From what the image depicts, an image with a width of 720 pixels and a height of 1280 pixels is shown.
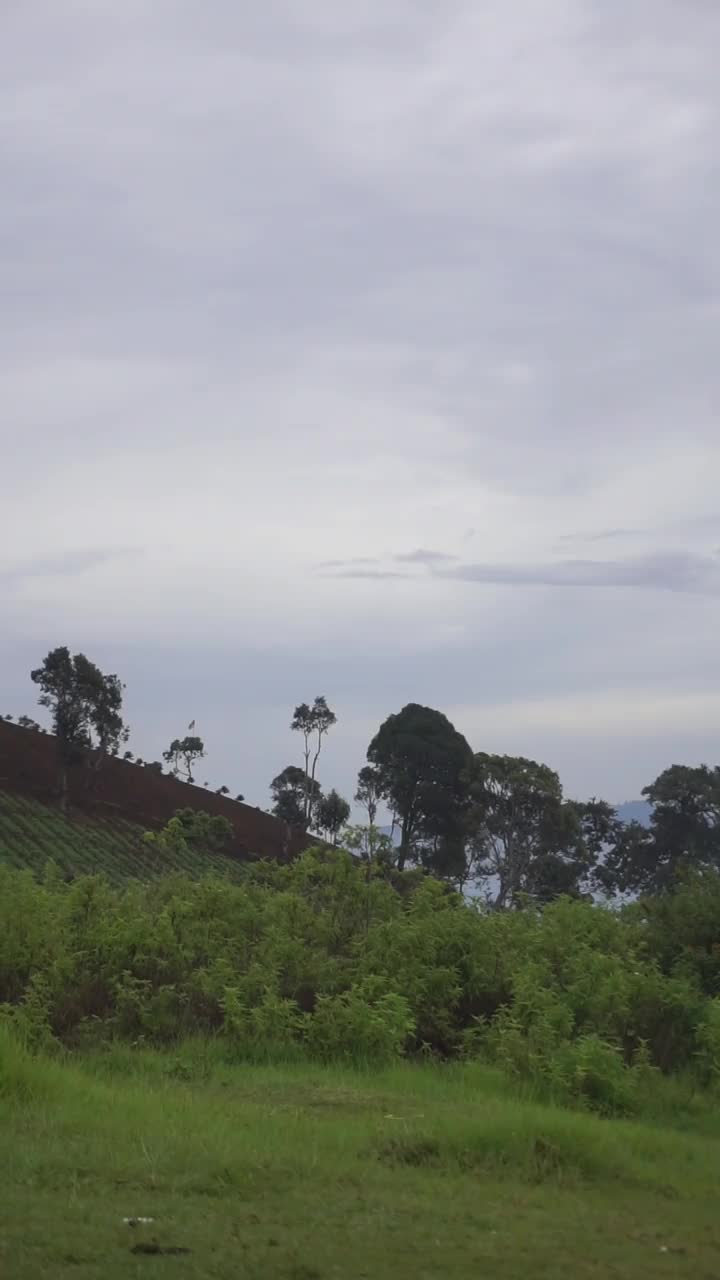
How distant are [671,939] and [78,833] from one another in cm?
5204

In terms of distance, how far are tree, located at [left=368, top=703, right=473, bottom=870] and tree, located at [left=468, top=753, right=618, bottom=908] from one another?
1.24 meters

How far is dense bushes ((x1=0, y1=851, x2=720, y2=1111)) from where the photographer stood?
9.09 metres

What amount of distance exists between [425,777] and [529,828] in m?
6.45

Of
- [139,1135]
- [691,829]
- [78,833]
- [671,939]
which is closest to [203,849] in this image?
[78,833]

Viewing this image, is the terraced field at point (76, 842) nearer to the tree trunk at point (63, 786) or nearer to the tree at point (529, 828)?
the tree trunk at point (63, 786)

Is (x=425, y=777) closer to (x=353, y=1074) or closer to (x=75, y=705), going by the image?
(x=75, y=705)

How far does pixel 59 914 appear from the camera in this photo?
10.5m

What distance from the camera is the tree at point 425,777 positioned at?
52.6 metres

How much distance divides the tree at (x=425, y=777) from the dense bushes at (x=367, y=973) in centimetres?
4071

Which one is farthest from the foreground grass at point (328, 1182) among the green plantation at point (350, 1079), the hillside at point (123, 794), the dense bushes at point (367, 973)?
the hillside at point (123, 794)

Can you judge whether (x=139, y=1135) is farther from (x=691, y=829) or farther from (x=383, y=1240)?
(x=691, y=829)

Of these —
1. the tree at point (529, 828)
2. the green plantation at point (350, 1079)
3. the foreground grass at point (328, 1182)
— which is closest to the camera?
the foreground grass at point (328, 1182)

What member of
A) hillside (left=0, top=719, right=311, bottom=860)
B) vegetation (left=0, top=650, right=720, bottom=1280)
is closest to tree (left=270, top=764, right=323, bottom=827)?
hillside (left=0, top=719, right=311, bottom=860)

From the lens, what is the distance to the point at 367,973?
10102mm
